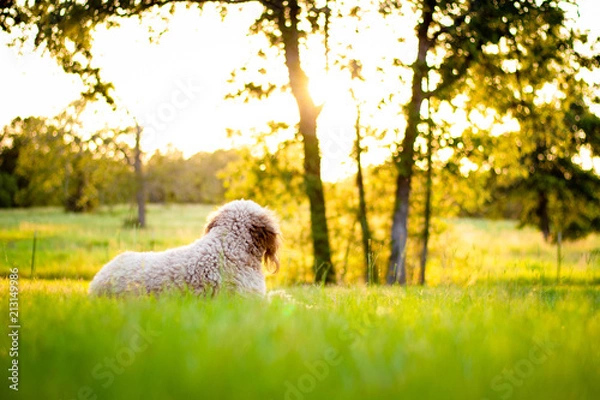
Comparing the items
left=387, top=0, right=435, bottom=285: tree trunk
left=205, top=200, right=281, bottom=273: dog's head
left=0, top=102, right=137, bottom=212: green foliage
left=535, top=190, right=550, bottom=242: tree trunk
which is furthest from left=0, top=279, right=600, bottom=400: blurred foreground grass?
left=535, top=190, right=550, bottom=242: tree trunk

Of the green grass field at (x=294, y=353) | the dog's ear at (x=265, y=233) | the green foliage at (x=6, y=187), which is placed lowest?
the green grass field at (x=294, y=353)

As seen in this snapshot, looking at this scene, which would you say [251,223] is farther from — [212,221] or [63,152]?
[63,152]

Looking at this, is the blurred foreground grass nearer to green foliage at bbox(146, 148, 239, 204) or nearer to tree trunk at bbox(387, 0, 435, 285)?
tree trunk at bbox(387, 0, 435, 285)

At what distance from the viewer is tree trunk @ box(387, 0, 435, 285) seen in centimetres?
1396

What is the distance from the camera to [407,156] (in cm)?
1432

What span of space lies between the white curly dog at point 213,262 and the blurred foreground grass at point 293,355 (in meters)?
1.68

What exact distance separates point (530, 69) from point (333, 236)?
7.34 meters

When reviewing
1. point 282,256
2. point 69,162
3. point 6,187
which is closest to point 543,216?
point 282,256

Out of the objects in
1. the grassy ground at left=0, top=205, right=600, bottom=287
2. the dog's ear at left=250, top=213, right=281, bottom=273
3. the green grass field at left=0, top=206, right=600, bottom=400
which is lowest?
the grassy ground at left=0, top=205, right=600, bottom=287

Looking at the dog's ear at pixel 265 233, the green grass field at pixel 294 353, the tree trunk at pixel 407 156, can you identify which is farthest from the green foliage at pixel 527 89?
the green grass field at pixel 294 353

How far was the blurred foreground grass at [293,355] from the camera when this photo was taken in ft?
8.14

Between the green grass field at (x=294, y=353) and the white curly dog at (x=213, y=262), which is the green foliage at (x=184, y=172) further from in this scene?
the green grass field at (x=294, y=353)

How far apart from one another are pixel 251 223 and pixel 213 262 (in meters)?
0.78

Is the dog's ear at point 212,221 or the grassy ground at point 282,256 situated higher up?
the dog's ear at point 212,221
